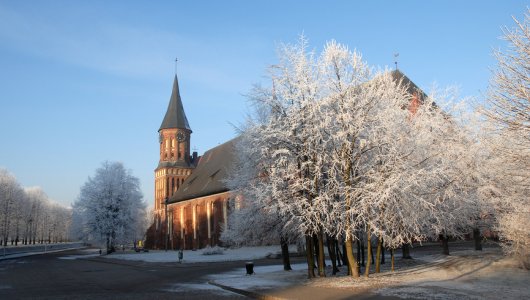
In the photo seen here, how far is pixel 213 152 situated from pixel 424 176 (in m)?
64.8

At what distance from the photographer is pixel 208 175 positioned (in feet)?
234

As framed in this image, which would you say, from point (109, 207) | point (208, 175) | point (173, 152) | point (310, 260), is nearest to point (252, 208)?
point (310, 260)

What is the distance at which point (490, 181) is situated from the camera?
84.2 feet

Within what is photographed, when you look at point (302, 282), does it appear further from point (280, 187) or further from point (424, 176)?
point (424, 176)

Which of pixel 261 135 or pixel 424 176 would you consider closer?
pixel 424 176

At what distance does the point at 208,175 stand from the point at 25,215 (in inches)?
2048

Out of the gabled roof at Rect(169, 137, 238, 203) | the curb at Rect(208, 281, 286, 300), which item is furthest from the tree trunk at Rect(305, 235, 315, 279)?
the gabled roof at Rect(169, 137, 238, 203)

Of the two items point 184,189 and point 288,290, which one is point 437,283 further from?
point 184,189

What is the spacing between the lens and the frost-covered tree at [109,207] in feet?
185

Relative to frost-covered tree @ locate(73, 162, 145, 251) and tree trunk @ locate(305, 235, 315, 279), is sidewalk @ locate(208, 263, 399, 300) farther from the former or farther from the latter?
frost-covered tree @ locate(73, 162, 145, 251)

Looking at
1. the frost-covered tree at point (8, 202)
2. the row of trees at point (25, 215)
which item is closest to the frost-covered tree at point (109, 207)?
the row of trees at point (25, 215)

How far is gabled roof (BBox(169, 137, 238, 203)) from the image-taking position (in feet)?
213

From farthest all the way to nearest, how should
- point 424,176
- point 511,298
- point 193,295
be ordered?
point 424,176 < point 193,295 < point 511,298

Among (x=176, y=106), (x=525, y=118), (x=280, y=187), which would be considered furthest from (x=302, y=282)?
(x=176, y=106)
